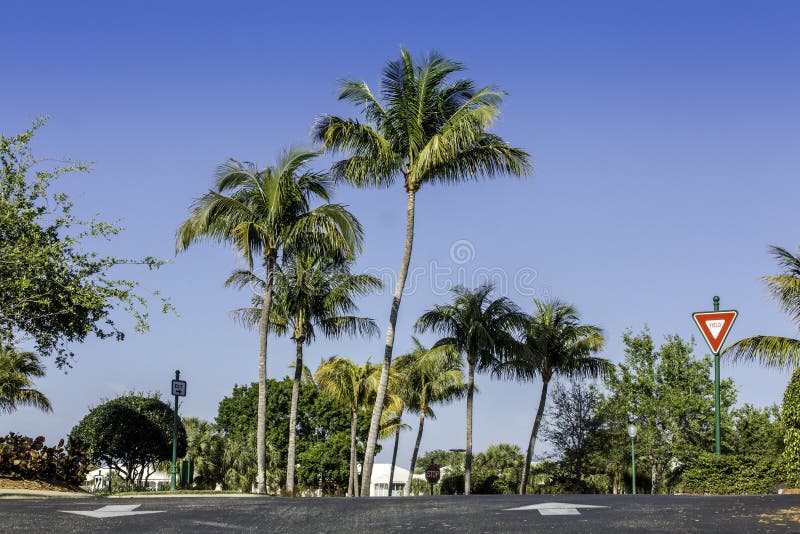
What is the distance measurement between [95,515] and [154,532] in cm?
174

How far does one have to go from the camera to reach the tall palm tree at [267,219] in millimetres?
28453

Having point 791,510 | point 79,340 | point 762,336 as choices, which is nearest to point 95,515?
point 791,510

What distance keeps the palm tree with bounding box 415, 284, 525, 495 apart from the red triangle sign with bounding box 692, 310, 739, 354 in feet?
65.1

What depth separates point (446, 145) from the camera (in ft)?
84.4

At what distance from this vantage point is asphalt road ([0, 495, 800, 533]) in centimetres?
856

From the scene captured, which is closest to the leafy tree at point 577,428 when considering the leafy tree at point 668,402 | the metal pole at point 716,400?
the leafy tree at point 668,402

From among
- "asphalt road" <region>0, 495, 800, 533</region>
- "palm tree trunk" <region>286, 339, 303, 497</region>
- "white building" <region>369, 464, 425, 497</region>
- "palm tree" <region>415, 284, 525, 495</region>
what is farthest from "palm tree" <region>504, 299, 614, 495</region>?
"white building" <region>369, 464, 425, 497</region>

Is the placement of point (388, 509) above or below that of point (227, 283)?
below

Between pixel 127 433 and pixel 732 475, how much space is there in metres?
32.1

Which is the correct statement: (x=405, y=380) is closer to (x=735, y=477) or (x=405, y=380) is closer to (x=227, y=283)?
(x=227, y=283)

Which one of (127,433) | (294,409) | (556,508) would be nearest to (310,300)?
(294,409)

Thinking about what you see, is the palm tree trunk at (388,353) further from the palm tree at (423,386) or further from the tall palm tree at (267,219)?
the palm tree at (423,386)

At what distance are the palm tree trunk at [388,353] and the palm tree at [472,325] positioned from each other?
15.2 meters

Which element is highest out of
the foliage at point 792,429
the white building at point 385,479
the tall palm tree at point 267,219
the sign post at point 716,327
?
the tall palm tree at point 267,219
